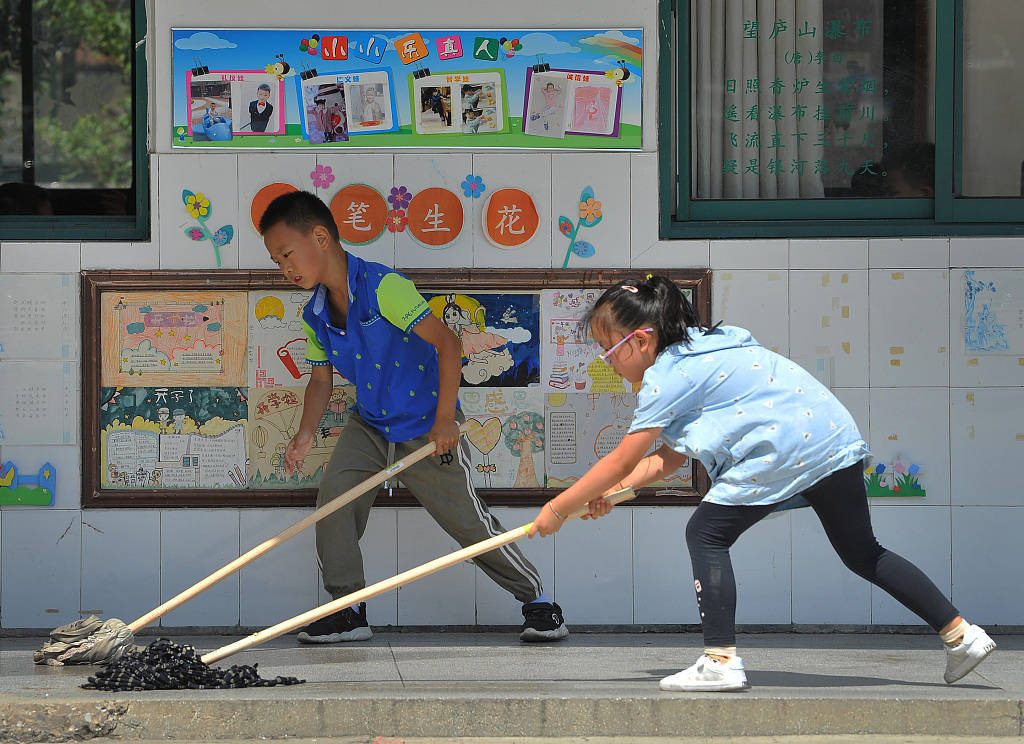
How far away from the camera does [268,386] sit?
18.8ft

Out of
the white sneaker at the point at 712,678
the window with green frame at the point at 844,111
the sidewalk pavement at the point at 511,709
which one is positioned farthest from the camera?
the window with green frame at the point at 844,111

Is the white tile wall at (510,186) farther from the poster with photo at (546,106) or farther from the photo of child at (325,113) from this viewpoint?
the photo of child at (325,113)

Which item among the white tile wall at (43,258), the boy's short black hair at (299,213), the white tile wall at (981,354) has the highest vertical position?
the boy's short black hair at (299,213)

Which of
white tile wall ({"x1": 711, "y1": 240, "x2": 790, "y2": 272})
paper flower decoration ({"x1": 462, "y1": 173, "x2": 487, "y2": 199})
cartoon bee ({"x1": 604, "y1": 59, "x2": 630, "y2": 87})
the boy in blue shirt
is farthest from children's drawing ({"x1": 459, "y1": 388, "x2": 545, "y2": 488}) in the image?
cartoon bee ({"x1": 604, "y1": 59, "x2": 630, "y2": 87})

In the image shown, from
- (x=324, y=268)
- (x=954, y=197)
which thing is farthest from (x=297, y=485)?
(x=954, y=197)

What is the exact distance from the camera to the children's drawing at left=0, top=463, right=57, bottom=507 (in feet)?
18.6

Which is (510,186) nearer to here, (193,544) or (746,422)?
(746,422)

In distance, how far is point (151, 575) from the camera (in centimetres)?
570

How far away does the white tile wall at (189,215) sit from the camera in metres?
5.70

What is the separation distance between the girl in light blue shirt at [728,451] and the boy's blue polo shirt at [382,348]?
106 centimetres

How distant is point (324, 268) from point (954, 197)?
290 centimetres

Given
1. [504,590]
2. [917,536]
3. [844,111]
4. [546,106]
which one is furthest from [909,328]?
[504,590]

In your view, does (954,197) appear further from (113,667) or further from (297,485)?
(113,667)

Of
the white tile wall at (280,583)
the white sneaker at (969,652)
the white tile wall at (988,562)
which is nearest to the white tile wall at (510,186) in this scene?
the white tile wall at (280,583)
